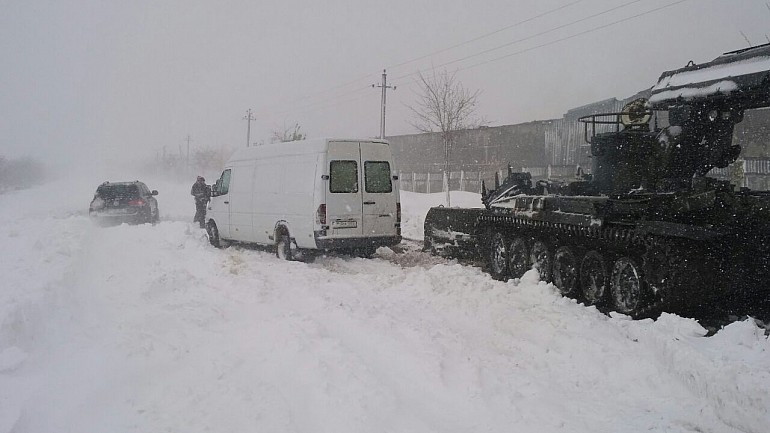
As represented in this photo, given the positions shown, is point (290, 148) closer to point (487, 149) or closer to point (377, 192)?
point (377, 192)

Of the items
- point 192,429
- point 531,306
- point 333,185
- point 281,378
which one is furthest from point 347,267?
point 192,429

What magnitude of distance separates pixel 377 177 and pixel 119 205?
1217 cm

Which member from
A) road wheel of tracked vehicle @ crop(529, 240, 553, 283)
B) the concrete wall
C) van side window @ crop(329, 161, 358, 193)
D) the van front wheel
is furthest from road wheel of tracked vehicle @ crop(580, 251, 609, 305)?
the concrete wall

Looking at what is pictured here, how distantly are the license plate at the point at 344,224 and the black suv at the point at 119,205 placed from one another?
11.2 metres

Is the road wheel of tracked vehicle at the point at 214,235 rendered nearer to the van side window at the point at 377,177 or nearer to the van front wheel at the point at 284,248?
the van front wheel at the point at 284,248

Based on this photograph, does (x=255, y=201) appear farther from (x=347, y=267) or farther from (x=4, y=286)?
(x=4, y=286)

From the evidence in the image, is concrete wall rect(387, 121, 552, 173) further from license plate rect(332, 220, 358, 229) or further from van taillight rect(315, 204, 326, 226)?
van taillight rect(315, 204, 326, 226)

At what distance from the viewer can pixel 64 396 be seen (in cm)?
452

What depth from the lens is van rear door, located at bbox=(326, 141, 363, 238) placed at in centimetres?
1138

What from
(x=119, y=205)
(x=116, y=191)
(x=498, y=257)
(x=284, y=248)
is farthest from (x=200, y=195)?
(x=498, y=257)

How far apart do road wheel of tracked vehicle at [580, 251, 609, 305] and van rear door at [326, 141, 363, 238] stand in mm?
4645

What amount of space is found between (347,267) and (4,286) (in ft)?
19.1

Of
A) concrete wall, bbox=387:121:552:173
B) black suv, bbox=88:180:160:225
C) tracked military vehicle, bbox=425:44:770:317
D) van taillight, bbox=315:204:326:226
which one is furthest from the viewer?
concrete wall, bbox=387:121:552:173

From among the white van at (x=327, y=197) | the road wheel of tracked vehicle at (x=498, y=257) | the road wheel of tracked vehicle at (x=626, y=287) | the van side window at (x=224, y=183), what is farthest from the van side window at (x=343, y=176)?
the road wheel of tracked vehicle at (x=626, y=287)
